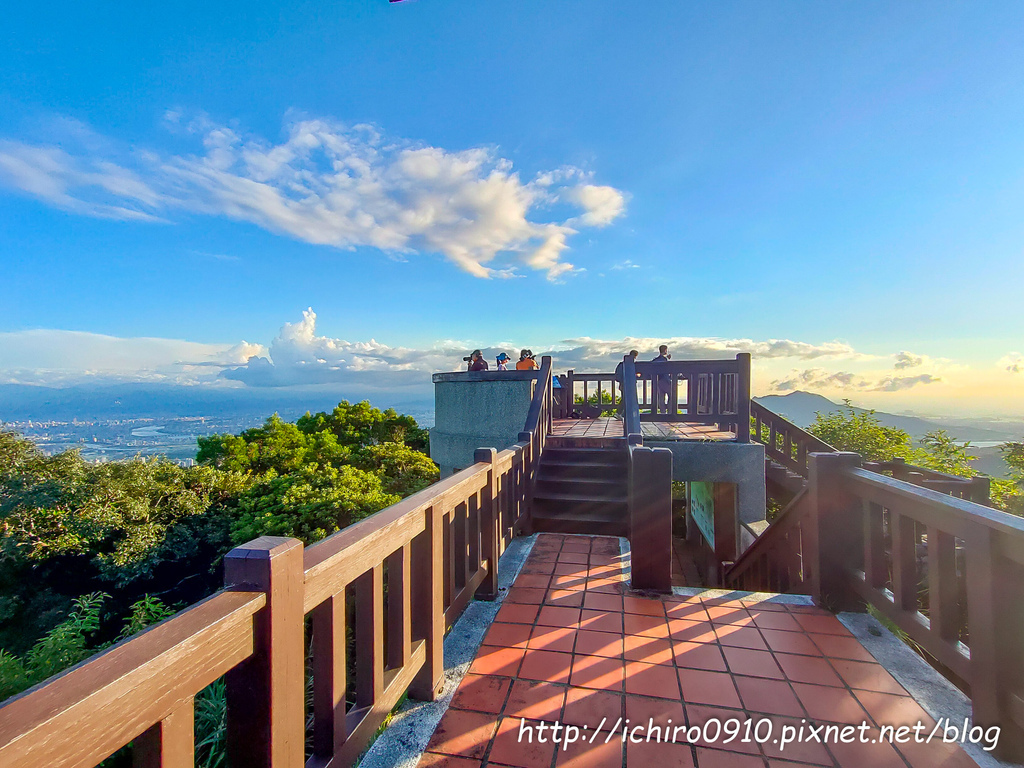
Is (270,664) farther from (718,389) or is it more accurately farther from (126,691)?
(718,389)

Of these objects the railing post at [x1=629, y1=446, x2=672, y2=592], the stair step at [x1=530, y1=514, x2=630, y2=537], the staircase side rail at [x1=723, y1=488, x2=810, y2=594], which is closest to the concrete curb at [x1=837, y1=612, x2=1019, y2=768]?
the staircase side rail at [x1=723, y1=488, x2=810, y2=594]

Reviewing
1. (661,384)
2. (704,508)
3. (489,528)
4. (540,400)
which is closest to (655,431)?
(661,384)

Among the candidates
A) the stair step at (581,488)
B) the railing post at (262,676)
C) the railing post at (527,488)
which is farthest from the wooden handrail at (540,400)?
the railing post at (262,676)

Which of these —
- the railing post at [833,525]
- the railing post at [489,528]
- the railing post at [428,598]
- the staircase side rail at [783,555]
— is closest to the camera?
the railing post at [428,598]

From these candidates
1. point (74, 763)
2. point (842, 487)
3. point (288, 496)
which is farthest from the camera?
point (288, 496)

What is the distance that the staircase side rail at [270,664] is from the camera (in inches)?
A: 27.5

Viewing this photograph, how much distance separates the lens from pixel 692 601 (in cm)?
308

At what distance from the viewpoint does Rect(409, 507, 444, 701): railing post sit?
2023 millimetres

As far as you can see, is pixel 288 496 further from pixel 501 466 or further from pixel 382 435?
pixel 382 435

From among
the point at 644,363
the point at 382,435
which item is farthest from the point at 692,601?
the point at 382,435

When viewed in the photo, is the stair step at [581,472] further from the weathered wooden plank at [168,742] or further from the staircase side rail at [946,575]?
the weathered wooden plank at [168,742]

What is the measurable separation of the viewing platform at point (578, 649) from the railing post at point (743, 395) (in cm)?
194

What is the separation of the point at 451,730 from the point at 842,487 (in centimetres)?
270

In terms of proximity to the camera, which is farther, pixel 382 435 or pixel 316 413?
pixel 316 413
